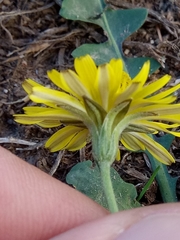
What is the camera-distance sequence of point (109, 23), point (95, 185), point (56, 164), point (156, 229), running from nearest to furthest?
point (156, 229), point (95, 185), point (56, 164), point (109, 23)

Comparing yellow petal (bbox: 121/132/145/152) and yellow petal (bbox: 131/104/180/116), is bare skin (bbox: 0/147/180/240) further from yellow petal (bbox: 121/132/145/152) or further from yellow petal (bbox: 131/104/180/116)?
yellow petal (bbox: 131/104/180/116)

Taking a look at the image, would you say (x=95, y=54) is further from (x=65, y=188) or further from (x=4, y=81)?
(x=65, y=188)

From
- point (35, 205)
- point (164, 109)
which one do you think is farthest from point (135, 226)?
point (35, 205)

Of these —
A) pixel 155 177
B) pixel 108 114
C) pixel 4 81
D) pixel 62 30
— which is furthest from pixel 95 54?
pixel 108 114

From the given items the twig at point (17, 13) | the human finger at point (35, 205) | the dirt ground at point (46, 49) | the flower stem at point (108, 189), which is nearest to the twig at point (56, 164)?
the dirt ground at point (46, 49)

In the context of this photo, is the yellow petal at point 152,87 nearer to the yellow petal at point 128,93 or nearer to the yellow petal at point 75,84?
the yellow petal at point 128,93

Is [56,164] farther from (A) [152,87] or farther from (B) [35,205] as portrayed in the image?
(A) [152,87]

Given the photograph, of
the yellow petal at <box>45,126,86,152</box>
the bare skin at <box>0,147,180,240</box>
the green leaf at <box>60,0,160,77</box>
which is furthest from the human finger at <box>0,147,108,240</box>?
the green leaf at <box>60,0,160,77</box>
